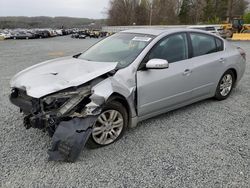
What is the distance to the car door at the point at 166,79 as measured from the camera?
3.48 metres

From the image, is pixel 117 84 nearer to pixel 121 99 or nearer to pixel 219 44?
pixel 121 99

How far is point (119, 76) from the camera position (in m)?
3.23

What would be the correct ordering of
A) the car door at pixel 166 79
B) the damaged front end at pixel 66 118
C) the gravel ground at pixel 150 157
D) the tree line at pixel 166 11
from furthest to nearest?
the tree line at pixel 166 11 < the car door at pixel 166 79 < the damaged front end at pixel 66 118 < the gravel ground at pixel 150 157

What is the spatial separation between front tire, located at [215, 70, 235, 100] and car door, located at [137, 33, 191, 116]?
105 centimetres

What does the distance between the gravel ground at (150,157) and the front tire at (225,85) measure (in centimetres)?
84

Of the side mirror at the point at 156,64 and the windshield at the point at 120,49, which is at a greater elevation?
the windshield at the point at 120,49

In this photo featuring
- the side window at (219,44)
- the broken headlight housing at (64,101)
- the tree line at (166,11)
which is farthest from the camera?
the tree line at (166,11)

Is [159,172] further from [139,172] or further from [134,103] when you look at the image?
[134,103]

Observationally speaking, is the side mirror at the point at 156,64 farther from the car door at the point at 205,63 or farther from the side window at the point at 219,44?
the side window at the point at 219,44

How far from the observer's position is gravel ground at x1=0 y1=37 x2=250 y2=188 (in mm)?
2594

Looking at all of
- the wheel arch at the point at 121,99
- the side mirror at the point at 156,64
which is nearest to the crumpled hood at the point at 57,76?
the wheel arch at the point at 121,99

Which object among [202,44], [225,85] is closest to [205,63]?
[202,44]

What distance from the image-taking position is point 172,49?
154 inches

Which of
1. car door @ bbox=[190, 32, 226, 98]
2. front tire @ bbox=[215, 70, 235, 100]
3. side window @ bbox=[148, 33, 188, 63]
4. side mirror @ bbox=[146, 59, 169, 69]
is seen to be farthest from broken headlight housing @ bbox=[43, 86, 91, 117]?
front tire @ bbox=[215, 70, 235, 100]
